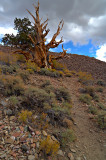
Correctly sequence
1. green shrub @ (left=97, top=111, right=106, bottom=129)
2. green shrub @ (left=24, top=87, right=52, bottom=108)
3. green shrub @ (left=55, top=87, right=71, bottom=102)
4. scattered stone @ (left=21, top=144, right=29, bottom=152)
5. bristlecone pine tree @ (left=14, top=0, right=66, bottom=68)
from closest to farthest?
scattered stone @ (left=21, top=144, right=29, bottom=152) → green shrub @ (left=24, top=87, right=52, bottom=108) → green shrub @ (left=97, top=111, right=106, bottom=129) → green shrub @ (left=55, top=87, right=71, bottom=102) → bristlecone pine tree @ (left=14, top=0, right=66, bottom=68)

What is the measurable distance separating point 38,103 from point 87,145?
2.17m

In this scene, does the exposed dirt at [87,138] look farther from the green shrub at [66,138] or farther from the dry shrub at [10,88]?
the dry shrub at [10,88]

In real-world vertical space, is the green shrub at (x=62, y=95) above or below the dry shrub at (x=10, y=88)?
below

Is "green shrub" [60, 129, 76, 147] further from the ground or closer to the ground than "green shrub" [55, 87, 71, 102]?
closer to the ground

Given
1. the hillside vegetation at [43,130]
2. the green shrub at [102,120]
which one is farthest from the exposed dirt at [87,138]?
the green shrub at [102,120]

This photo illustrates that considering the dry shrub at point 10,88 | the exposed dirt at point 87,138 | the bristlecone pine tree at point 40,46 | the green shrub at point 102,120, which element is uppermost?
the bristlecone pine tree at point 40,46

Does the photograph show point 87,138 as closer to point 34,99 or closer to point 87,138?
point 87,138

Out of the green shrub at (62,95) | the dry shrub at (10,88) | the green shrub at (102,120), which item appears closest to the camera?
the green shrub at (102,120)

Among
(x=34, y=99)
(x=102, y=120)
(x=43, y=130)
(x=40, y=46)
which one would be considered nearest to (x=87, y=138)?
(x=102, y=120)

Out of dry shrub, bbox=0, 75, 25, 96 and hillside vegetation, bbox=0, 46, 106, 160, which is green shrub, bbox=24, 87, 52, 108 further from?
dry shrub, bbox=0, 75, 25, 96

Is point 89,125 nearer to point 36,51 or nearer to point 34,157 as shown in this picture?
point 34,157

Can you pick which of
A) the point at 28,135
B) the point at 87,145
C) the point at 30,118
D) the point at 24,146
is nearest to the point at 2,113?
the point at 30,118

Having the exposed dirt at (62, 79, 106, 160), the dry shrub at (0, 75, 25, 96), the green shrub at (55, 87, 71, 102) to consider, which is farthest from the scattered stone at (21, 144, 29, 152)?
the green shrub at (55, 87, 71, 102)

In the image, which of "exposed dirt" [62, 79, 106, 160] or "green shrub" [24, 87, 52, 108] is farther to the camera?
"green shrub" [24, 87, 52, 108]
